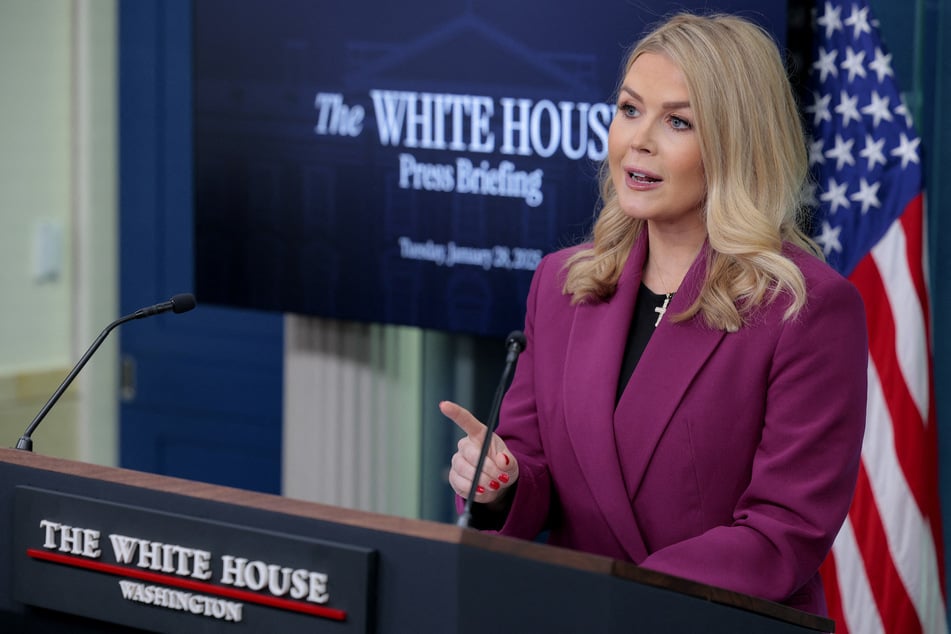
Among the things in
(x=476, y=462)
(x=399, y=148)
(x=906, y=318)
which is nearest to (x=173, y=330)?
(x=399, y=148)

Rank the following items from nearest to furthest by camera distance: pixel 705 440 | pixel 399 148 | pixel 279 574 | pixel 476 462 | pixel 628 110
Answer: pixel 279 574
pixel 476 462
pixel 705 440
pixel 628 110
pixel 399 148

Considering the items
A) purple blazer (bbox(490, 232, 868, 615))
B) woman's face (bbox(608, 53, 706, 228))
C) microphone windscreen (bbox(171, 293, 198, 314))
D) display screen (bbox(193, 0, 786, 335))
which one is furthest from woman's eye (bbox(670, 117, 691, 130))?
display screen (bbox(193, 0, 786, 335))

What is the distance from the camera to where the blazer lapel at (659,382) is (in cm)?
205

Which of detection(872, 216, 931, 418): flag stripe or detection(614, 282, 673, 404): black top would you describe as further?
detection(872, 216, 931, 418): flag stripe

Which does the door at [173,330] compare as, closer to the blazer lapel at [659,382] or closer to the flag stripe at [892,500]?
the flag stripe at [892,500]

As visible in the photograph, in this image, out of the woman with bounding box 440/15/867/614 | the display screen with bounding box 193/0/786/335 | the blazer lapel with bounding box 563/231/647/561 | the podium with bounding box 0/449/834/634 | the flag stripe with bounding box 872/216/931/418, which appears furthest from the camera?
the display screen with bounding box 193/0/786/335

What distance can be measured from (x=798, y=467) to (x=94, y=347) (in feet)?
3.30

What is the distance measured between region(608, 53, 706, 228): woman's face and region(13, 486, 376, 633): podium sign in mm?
778

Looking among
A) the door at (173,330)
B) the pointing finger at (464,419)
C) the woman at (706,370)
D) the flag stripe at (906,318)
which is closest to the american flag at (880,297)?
the flag stripe at (906,318)

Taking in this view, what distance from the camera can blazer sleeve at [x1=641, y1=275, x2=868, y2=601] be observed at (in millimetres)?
1925

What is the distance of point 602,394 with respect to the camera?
210 centimetres

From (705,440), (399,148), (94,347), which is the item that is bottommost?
(705,440)

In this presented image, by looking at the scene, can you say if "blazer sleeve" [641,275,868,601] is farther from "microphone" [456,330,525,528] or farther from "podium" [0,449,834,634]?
"microphone" [456,330,525,528]

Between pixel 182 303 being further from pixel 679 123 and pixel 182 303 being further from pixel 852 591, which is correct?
pixel 852 591
